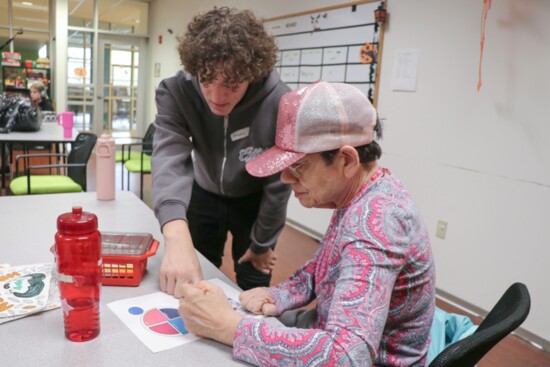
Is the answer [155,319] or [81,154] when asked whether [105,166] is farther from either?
[81,154]

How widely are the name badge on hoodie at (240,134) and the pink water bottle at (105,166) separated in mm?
600

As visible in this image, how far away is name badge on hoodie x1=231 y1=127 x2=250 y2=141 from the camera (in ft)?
4.62

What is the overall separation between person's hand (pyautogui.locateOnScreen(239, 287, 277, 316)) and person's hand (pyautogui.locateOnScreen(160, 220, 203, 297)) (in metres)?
0.13

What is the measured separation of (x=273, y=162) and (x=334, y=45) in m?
2.89

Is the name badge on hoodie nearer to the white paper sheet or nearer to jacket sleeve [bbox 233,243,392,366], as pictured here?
jacket sleeve [bbox 233,243,392,366]

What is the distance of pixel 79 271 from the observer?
2.59 ft

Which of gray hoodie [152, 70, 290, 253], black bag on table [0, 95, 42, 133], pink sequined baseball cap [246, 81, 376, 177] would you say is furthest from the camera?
black bag on table [0, 95, 42, 133]

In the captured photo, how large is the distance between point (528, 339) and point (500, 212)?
678 mm

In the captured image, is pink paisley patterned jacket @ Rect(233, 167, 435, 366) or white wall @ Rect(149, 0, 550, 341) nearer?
pink paisley patterned jacket @ Rect(233, 167, 435, 366)

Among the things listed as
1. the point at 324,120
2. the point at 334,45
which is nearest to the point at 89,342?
the point at 324,120

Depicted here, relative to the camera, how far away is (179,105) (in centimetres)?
143

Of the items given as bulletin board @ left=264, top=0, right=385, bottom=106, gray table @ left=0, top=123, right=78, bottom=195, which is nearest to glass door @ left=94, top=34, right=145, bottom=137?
gray table @ left=0, top=123, right=78, bottom=195

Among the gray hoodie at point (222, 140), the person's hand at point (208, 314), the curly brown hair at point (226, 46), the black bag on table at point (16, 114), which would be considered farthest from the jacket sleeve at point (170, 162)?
the black bag on table at point (16, 114)

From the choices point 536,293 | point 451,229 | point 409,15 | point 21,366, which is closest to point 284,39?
point 409,15
